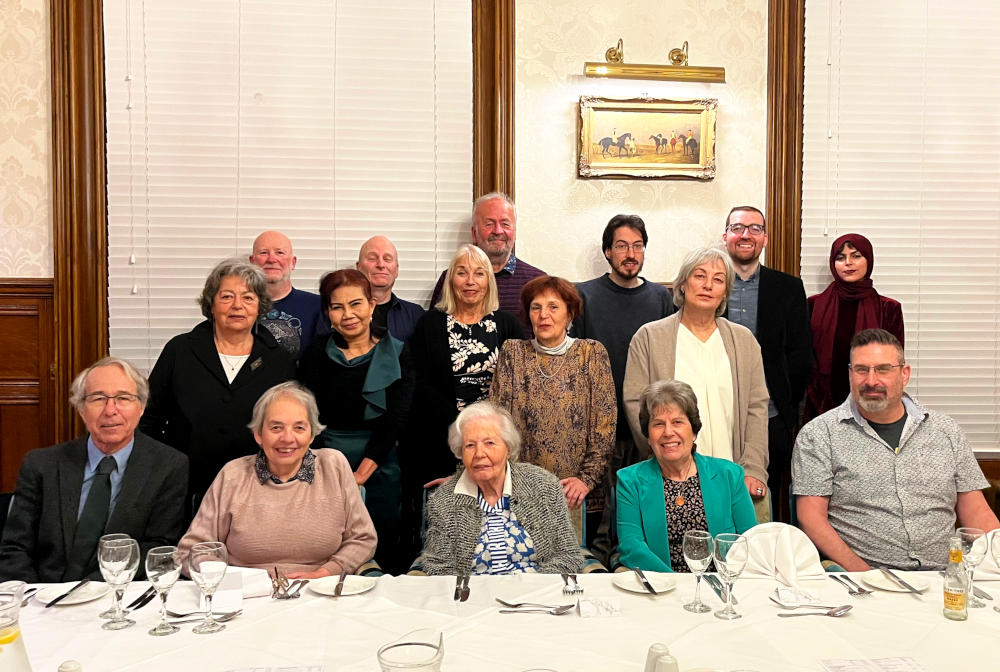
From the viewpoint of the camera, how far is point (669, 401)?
275 centimetres

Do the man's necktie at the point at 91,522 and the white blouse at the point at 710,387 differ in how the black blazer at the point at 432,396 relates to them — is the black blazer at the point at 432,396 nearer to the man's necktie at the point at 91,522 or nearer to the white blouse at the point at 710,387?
the white blouse at the point at 710,387

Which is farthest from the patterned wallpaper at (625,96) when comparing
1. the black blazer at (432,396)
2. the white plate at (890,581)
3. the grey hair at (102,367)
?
the white plate at (890,581)

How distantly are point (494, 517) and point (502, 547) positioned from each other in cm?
10

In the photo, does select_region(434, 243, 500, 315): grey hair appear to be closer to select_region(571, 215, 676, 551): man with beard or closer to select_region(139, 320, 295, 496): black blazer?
select_region(571, 215, 676, 551): man with beard

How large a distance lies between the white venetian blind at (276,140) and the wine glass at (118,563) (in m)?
2.60

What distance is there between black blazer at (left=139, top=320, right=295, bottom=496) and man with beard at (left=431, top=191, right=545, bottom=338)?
106 centimetres

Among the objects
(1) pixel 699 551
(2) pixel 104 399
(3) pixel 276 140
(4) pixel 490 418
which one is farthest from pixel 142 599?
(3) pixel 276 140

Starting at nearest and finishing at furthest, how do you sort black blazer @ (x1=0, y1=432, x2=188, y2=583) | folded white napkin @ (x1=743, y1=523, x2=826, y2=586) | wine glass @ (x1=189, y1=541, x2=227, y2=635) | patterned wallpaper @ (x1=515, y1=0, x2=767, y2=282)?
1. wine glass @ (x1=189, y1=541, x2=227, y2=635)
2. folded white napkin @ (x1=743, y1=523, x2=826, y2=586)
3. black blazer @ (x1=0, y1=432, x2=188, y2=583)
4. patterned wallpaper @ (x1=515, y1=0, x2=767, y2=282)

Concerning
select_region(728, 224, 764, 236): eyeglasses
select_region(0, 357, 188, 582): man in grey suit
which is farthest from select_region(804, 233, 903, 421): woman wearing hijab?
select_region(0, 357, 188, 582): man in grey suit

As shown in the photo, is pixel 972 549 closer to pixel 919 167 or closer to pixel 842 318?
pixel 842 318

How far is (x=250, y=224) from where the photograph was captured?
4.32 m

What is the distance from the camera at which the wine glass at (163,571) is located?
5.94 feet

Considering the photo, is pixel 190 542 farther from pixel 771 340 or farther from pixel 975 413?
pixel 975 413

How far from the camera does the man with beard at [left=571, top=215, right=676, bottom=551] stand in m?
3.80
